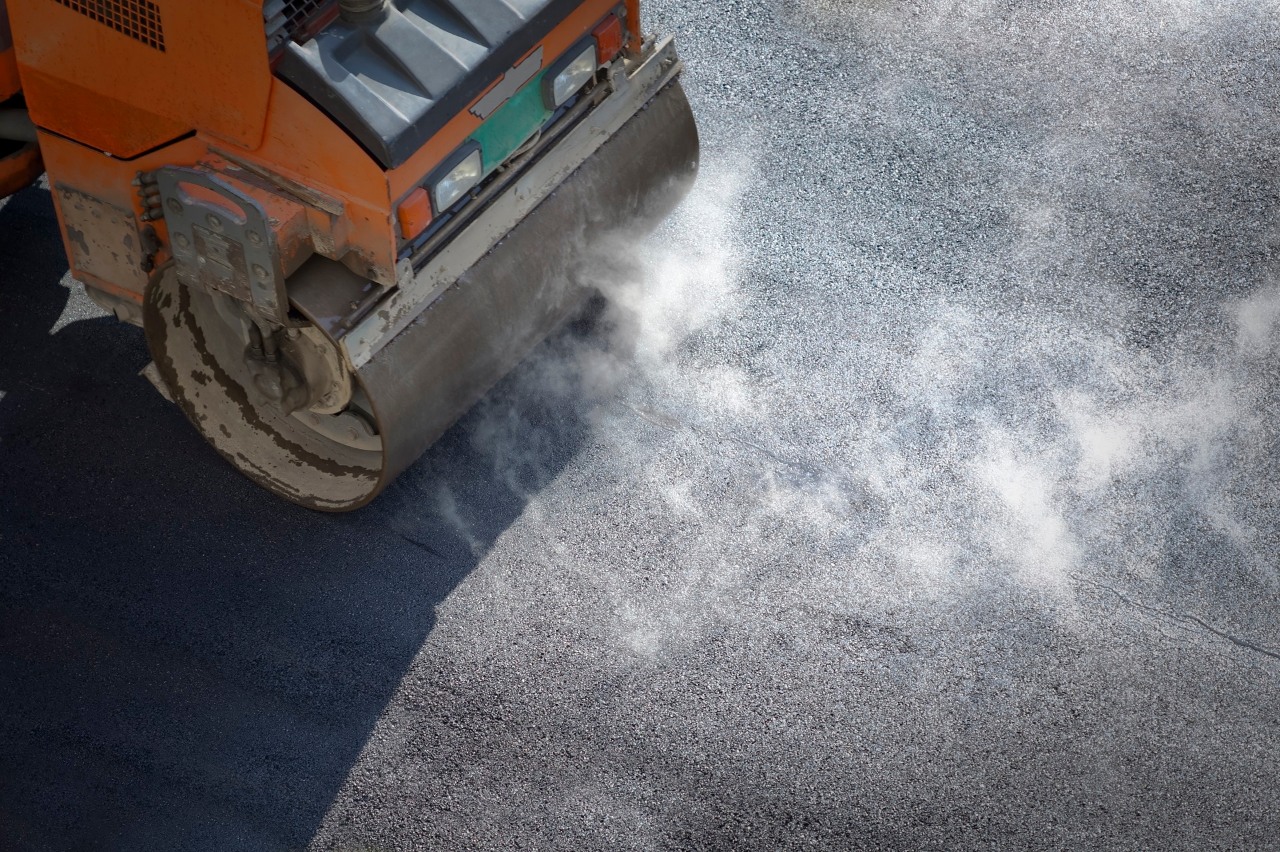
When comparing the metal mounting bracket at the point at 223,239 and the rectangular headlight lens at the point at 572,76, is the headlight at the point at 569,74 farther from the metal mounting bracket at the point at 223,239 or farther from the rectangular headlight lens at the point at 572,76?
the metal mounting bracket at the point at 223,239

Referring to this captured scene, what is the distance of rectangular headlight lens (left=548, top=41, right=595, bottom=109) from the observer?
3.81m

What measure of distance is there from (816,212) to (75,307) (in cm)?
247

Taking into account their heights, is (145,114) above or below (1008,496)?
above

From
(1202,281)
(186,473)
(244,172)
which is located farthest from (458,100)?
(1202,281)

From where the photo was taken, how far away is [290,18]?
332 centimetres

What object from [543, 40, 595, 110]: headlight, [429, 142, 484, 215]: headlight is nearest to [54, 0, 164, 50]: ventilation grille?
[429, 142, 484, 215]: headlight

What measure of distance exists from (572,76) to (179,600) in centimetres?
179

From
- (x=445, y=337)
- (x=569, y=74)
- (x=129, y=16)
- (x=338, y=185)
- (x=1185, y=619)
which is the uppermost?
(x=569, y=74)

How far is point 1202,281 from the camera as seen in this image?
15.9 feet

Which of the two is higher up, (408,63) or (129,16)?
(408,63)

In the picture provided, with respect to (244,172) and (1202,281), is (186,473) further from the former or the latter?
(1202,281)

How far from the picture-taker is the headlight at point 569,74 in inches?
149

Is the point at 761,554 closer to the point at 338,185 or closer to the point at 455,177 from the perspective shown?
the point at 455,177

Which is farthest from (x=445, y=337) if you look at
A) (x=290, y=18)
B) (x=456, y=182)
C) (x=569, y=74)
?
(x=290, y=18)
